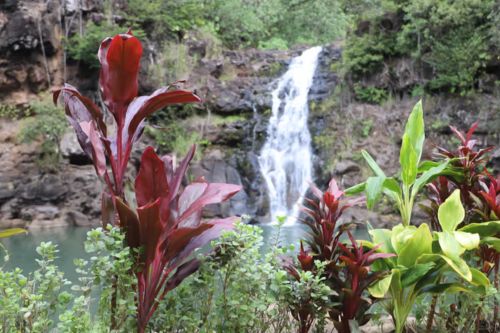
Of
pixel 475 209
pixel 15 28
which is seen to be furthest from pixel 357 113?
pixel 475 209

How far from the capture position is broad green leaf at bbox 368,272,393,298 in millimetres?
1838

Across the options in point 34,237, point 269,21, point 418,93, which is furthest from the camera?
point 269,21

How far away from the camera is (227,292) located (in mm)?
1867

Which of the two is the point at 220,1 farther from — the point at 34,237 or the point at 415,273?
the point at 415,273

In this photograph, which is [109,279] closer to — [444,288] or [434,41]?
[444,288]

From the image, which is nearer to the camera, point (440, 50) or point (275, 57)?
point (440, 50)

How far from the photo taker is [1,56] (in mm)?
12555

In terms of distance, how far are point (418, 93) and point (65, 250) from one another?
9.44 metres

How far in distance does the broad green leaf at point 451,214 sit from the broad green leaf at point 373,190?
282 mm

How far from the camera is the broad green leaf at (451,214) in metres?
1.97

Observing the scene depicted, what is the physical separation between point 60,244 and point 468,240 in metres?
8.55

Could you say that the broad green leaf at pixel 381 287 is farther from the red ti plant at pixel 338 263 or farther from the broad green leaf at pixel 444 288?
the broad green leaf at pixel 444 288

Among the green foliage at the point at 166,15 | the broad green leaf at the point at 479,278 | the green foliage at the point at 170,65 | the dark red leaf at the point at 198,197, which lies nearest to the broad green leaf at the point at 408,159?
the broad green leaf at the point at 479,278

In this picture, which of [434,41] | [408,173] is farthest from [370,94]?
[408,173]
